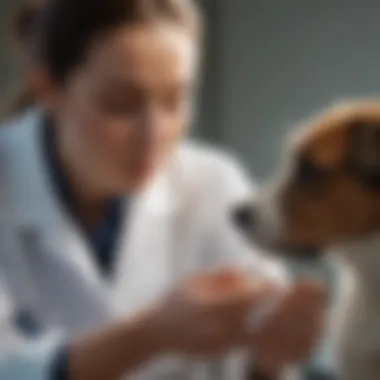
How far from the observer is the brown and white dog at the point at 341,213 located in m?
0.60

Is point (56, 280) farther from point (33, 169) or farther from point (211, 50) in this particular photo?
point (211, 50)

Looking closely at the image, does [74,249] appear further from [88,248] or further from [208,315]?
[208,315]

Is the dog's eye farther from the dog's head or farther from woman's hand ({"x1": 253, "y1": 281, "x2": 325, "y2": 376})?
woman's hand ({"x1": 253, "y1": 281, "x2": 325, "y2": 376})

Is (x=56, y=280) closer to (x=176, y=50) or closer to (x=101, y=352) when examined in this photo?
(x=101, y=352)

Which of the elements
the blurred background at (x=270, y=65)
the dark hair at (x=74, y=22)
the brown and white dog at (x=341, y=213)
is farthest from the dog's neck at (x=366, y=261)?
the dark hair at (x=74, y=22)

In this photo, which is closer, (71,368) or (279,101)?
(71,368)

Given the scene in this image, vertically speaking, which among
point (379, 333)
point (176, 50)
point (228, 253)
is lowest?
point (379, 333)

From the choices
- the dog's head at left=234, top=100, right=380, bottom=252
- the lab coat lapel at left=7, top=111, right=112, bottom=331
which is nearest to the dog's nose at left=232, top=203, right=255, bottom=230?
the dog's head at left=234, top=100, right=380, bottom=252

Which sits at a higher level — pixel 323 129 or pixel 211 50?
pixel 211 50

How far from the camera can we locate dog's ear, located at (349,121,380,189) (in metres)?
0.63

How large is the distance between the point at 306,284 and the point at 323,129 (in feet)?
0.48

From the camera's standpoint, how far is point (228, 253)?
2.11ft

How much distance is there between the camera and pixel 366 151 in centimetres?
63

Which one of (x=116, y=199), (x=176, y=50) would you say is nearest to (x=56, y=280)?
(x=116, y=199)
